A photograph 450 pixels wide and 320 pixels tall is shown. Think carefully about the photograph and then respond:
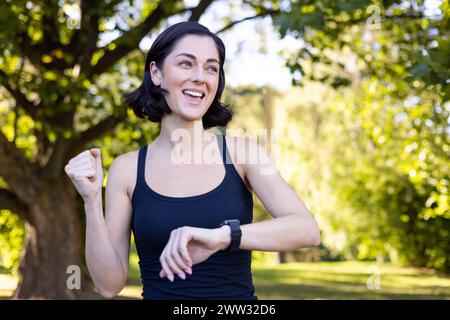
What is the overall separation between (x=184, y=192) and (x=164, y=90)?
0.40m

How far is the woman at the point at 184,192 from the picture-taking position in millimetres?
2207

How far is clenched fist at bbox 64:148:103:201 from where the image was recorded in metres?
2.18

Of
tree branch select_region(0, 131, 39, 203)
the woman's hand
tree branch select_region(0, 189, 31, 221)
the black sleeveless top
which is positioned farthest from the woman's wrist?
tree branch select_region(0, 189, 31, 221)

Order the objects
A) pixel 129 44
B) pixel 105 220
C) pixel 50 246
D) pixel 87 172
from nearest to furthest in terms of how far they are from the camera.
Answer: pixel 87 172 → pixel 105 220 → pixel 129 44 → pixel 50 246

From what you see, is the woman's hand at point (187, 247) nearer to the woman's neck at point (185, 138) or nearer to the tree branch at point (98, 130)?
the woman's neck at point (185, 138)

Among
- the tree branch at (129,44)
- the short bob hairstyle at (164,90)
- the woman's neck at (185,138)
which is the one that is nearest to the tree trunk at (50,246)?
the tree branch at (129,44)

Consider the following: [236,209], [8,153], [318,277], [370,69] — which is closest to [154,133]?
[8,153]

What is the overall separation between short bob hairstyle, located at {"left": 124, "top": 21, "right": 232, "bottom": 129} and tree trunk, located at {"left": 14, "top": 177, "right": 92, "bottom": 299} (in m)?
7.61

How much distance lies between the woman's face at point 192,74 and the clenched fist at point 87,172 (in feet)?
1.21

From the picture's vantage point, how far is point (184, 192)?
2318mm
